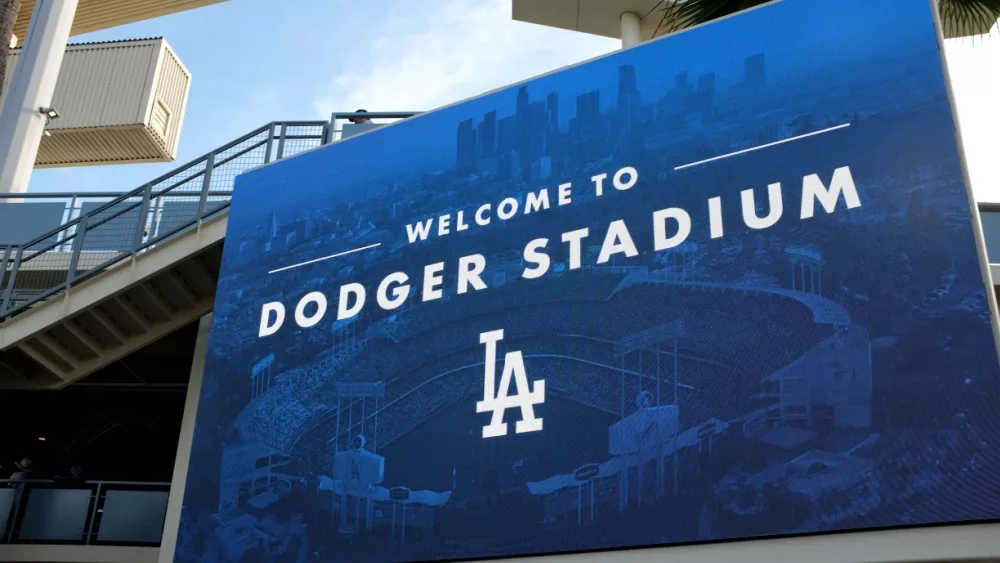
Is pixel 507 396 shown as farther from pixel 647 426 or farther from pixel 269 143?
pixel 269 143

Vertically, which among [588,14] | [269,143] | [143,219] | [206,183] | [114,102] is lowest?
[143,219]

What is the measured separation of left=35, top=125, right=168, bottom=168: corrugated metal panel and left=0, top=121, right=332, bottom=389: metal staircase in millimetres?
13224

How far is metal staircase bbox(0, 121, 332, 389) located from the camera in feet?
42.5

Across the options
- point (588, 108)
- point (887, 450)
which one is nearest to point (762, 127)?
point (588, 108)

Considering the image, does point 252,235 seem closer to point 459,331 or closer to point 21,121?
point 459,331

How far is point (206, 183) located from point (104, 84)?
48.6 feet

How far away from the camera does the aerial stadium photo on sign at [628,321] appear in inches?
319

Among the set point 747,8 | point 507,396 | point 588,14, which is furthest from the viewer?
point 588,14

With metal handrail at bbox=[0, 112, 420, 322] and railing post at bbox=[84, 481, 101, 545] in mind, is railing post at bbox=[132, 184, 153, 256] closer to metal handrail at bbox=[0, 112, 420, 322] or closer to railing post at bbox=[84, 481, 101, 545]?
metal handrail at bbox=[0, 112, 420, 322]

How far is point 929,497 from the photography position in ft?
24.8

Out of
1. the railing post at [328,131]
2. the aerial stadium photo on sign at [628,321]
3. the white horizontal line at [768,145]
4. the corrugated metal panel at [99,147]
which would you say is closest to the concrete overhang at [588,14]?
the railing post at [328,131]

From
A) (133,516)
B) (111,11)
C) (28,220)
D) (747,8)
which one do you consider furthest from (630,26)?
(111,11)

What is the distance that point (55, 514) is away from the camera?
13.4 m

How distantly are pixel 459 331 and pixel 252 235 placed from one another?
3.30m
